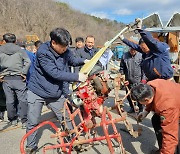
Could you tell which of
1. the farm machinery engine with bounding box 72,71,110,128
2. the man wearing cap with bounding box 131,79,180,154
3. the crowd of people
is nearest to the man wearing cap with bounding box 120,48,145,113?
the crowd of people

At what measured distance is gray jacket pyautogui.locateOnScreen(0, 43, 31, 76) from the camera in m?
4.53

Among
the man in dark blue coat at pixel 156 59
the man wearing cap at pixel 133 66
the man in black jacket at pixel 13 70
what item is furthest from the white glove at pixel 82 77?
the man wearing cap at pixel 133 66

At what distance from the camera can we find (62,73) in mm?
3016

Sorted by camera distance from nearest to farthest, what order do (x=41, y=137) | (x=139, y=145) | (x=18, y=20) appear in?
(x=139, y=145) → (x=41, y=137) → (x=18, y=20)

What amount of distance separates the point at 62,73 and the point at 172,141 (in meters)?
1.51

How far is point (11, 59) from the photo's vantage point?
4547mm

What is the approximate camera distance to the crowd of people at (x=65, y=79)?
246cm

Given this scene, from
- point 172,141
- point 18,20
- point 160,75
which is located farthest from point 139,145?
point 18,20

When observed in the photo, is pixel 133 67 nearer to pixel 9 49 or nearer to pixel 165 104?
pixel 9 49

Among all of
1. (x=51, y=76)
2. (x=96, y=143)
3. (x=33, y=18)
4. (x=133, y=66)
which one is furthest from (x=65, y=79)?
(x=33, y=18)

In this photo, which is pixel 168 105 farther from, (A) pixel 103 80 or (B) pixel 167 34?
(B) pixel 167 34

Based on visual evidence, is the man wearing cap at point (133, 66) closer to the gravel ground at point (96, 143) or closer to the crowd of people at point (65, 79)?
the crowd of people at point (65, 79)

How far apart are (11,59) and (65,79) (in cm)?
200

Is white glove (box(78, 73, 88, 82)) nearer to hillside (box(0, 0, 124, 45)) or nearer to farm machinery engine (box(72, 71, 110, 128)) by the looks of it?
farm machinery engine (box(72, 71, 110, 128))
